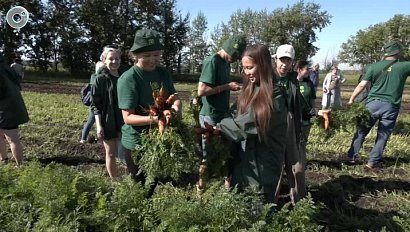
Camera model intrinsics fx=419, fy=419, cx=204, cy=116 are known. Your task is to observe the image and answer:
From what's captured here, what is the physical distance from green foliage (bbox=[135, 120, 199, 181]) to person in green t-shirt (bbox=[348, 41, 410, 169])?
12.8 feet

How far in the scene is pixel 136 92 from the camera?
340 cm

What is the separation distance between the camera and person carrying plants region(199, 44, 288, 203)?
2.94m

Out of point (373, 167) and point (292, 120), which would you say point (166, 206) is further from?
point (373, 167)

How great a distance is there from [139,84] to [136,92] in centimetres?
8

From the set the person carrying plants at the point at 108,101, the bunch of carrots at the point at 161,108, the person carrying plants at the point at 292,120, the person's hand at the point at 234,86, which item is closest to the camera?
the bunch of carrots at the point at 161,108

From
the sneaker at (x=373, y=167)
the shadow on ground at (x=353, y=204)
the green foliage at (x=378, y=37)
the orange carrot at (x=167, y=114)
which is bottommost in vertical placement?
the shadow on ground at (x=353, y=204)

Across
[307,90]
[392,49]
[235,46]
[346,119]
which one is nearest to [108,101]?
[235,46]

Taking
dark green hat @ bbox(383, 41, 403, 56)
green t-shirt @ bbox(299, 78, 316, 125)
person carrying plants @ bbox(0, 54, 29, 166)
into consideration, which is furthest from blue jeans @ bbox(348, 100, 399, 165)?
person carrying plants @ bbox(0, 54, 29, 166)

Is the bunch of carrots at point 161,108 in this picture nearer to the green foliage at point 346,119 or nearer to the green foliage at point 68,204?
the green foliage at point 68,204

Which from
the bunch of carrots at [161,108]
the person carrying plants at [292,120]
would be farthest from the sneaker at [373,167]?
the bunch of carrots at [161,108]

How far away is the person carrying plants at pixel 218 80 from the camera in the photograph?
14.4 feet

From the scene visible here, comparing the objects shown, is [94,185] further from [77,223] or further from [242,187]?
[242,187]

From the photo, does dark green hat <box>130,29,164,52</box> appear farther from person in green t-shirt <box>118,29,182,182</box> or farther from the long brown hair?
the long brown hair

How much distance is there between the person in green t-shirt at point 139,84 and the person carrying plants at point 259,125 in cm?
55
